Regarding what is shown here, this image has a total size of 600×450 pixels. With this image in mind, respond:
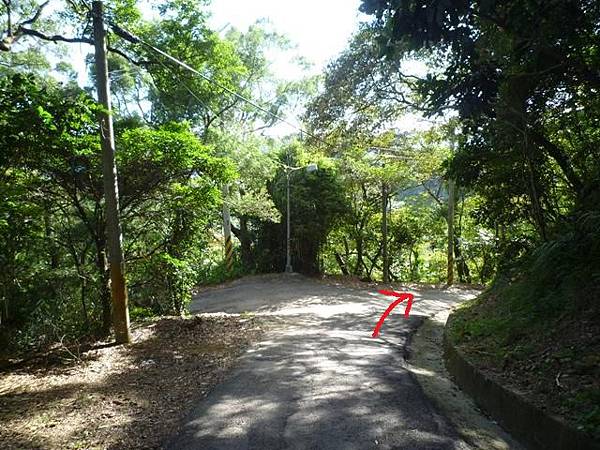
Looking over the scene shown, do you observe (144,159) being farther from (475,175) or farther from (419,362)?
(475,175)

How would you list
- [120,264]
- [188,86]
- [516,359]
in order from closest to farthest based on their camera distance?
[516,359], [120,264], [188,86]

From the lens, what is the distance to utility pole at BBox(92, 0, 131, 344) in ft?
22.1

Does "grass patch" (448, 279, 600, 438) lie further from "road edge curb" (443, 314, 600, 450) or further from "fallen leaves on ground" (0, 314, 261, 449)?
"fallen leaves on ground" (0, 314, 261, 449)

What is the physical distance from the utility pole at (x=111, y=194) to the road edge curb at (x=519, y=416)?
17.3 ft

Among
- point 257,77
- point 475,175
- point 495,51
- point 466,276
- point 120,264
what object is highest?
point 257,77

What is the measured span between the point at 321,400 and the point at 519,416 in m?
1.80

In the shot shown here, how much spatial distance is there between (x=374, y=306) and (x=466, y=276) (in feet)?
45.1

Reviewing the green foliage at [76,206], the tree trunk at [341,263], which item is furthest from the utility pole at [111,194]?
the tree trunk at [341,263]

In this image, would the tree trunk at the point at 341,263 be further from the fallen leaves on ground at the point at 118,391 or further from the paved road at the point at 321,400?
the fallen leaves on ground at the point at 118,391

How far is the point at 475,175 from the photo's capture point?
930cm

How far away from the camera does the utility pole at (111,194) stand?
266 inches

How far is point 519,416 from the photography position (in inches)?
141

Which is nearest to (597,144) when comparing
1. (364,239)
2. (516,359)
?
(516,359)

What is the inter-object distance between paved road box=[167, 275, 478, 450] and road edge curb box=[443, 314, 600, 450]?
0.55m
